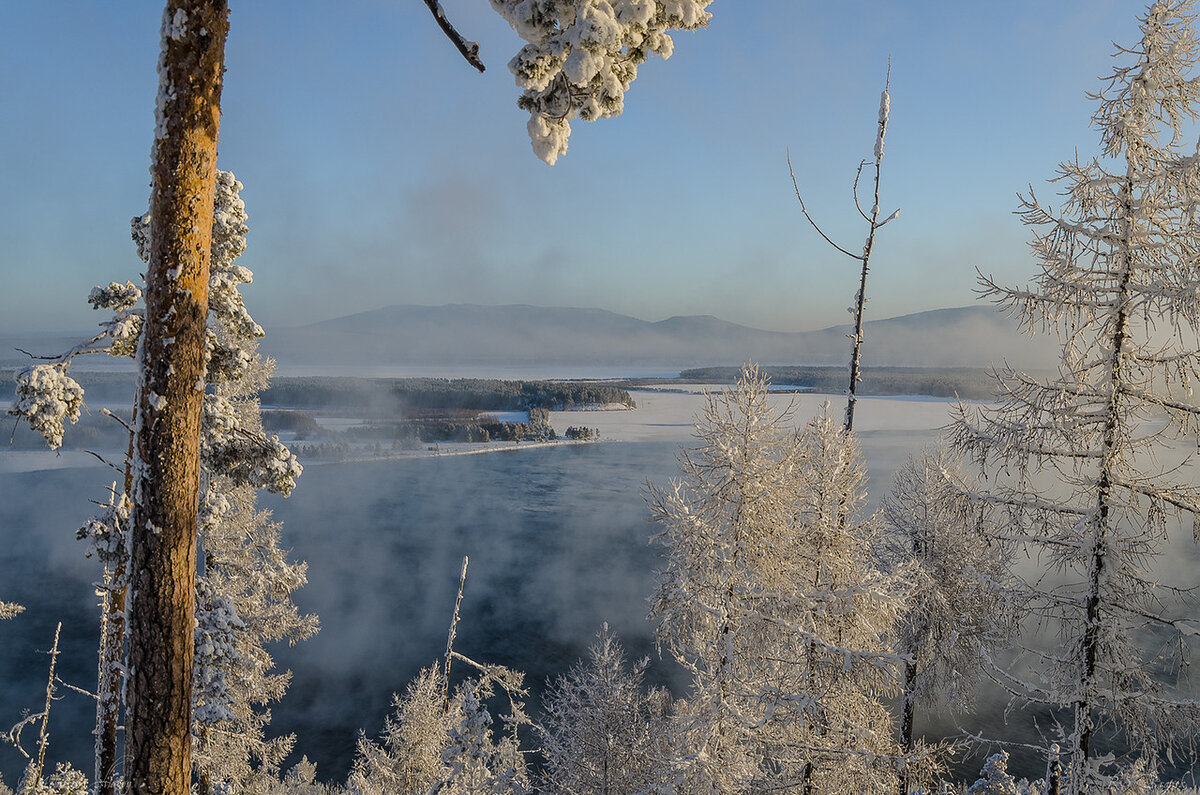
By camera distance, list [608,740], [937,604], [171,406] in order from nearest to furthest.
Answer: [171,406], [937,604], [608,740]

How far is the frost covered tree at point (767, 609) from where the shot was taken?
29.1 ft

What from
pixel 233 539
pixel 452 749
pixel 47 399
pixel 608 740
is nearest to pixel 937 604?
pixel 608 740

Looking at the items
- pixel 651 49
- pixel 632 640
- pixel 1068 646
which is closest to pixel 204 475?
pixel 651 49

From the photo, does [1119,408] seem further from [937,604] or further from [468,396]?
[468,396]

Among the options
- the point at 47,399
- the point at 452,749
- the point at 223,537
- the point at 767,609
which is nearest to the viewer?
the point at 47,399

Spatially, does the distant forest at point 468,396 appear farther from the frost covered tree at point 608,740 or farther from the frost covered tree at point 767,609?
the frost covered tree at point 767,609

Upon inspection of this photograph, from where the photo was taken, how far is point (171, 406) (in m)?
3.68

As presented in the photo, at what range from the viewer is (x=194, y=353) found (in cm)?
381

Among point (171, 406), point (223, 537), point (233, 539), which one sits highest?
point (171, 406)

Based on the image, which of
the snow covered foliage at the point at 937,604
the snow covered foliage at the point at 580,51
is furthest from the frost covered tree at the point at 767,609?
the snow covered foliage at the point at 580,51

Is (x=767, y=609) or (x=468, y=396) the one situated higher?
(x=767, y=609)

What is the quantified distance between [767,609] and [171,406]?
8378mm

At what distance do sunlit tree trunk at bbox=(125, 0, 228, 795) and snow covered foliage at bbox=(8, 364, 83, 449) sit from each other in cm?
231

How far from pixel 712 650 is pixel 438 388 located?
177 m
